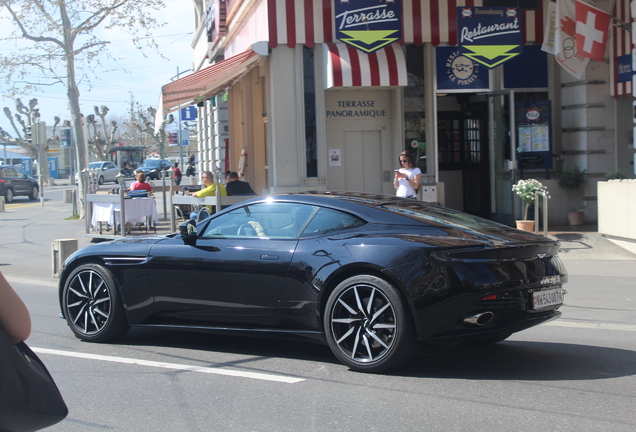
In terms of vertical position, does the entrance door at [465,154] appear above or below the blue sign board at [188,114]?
below

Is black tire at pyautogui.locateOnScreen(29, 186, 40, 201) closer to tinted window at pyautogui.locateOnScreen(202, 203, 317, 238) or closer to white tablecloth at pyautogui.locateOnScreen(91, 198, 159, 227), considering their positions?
white tablecloth at pyautogui.locateOnScreen(91, 198, 159, 227)

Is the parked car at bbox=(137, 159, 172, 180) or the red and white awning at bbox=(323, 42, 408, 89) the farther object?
the parked car at bbox=(137, 159, 172, 180)

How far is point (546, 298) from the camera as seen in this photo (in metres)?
5.20

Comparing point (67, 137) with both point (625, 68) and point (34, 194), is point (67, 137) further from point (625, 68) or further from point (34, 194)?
point (625, 68)

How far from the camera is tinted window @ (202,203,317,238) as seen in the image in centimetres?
580

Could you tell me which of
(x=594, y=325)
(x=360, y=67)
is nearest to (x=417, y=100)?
(x=360, y=67)

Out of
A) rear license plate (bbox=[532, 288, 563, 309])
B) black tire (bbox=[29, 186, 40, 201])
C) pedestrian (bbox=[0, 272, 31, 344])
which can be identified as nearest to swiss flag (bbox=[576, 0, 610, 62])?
rear license plate (bbox=[532, 288, 563, 309])

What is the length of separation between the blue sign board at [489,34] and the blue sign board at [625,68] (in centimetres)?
201

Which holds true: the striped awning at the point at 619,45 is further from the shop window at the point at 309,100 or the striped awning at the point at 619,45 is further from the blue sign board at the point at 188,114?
the blue sign board at the point at 188,114

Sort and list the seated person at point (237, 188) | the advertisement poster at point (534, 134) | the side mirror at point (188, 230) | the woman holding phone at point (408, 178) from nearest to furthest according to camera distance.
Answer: the side mirror at point (188, 230) < the woman holding phone at point (408, 178) < the seated person at point (237, 188) < the advertisement poster at point (534, 134)

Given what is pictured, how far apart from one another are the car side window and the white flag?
356 inches

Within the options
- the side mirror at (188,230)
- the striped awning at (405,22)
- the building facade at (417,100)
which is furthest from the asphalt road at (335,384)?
the striped awning at (405,22)

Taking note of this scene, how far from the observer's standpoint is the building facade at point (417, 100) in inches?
538

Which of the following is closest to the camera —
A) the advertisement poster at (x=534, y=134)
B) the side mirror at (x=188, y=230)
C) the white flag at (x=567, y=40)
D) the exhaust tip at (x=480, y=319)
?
the exhaust tip at (x=480, y=319)
